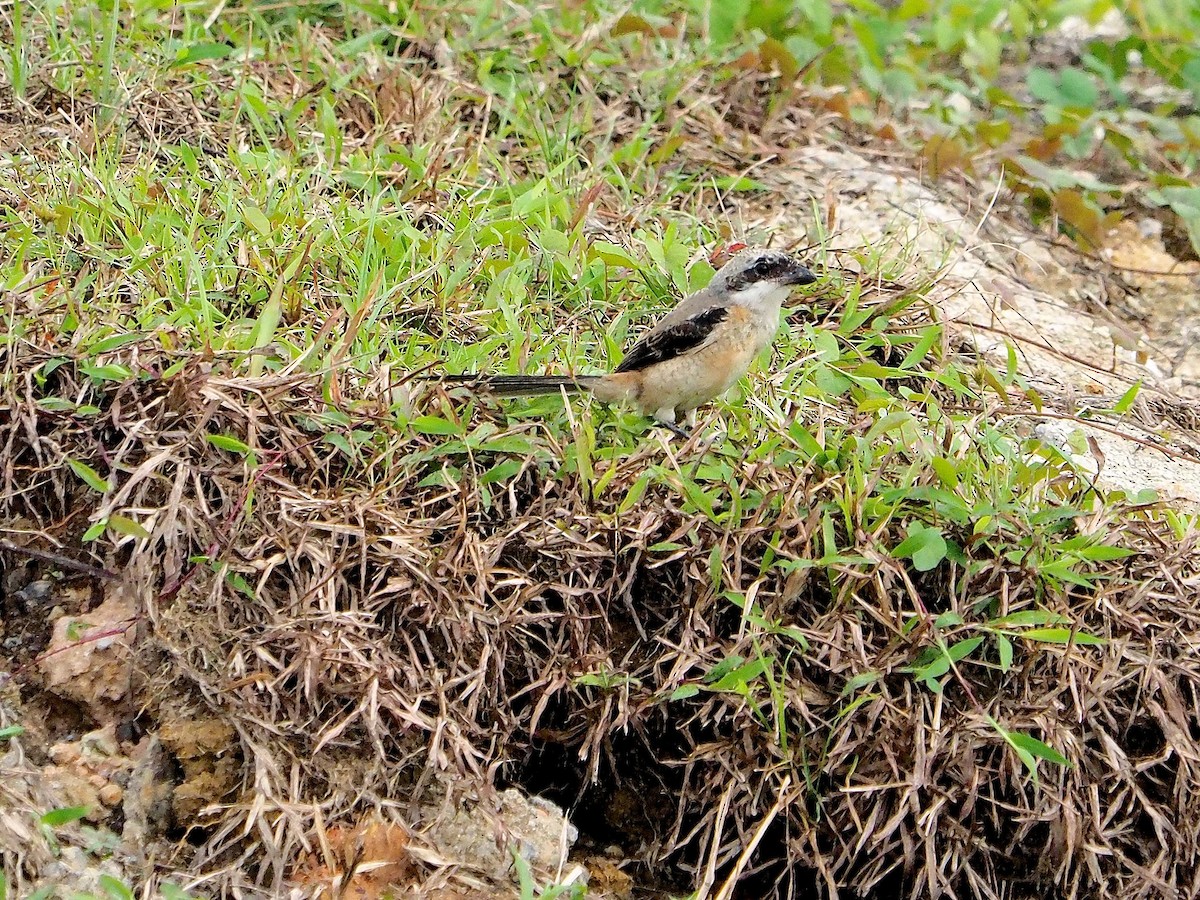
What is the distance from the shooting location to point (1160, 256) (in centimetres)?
655

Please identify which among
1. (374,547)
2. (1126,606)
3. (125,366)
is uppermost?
(125,366)

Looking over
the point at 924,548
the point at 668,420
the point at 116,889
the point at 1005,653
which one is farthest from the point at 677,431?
the point at 116,889

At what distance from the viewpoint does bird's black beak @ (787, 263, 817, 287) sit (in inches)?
187

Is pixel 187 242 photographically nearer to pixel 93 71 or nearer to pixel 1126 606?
pixel 93 71

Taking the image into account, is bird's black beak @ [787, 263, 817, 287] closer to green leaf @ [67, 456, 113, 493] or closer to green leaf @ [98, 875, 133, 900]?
green leaf @ [67, 456, 113, 493]

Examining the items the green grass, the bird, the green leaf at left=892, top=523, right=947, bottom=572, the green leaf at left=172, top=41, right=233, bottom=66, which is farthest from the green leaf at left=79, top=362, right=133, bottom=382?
the green leaf at left=892, top=523, right=947, bottom=572

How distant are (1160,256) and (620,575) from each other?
12.6ft

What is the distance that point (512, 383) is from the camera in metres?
4.25

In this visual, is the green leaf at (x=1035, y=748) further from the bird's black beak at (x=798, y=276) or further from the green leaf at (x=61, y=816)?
the green leaf at (x=61, y=816)

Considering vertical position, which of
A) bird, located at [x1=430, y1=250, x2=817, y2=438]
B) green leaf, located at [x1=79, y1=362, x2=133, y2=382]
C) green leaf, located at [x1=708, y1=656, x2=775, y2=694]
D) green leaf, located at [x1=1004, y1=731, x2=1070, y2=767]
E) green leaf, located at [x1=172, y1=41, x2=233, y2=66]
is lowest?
green leaf, located at [x1=1004, y1=731, x2=1070, y2=767]

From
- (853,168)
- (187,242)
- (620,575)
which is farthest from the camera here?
(853,168)

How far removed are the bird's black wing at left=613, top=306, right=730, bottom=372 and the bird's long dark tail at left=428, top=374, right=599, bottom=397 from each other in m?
0.30

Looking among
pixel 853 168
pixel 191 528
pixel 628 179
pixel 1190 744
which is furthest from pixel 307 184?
pixel 1190 744

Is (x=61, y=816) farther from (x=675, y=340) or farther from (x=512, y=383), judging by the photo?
(x=675, y=340)
